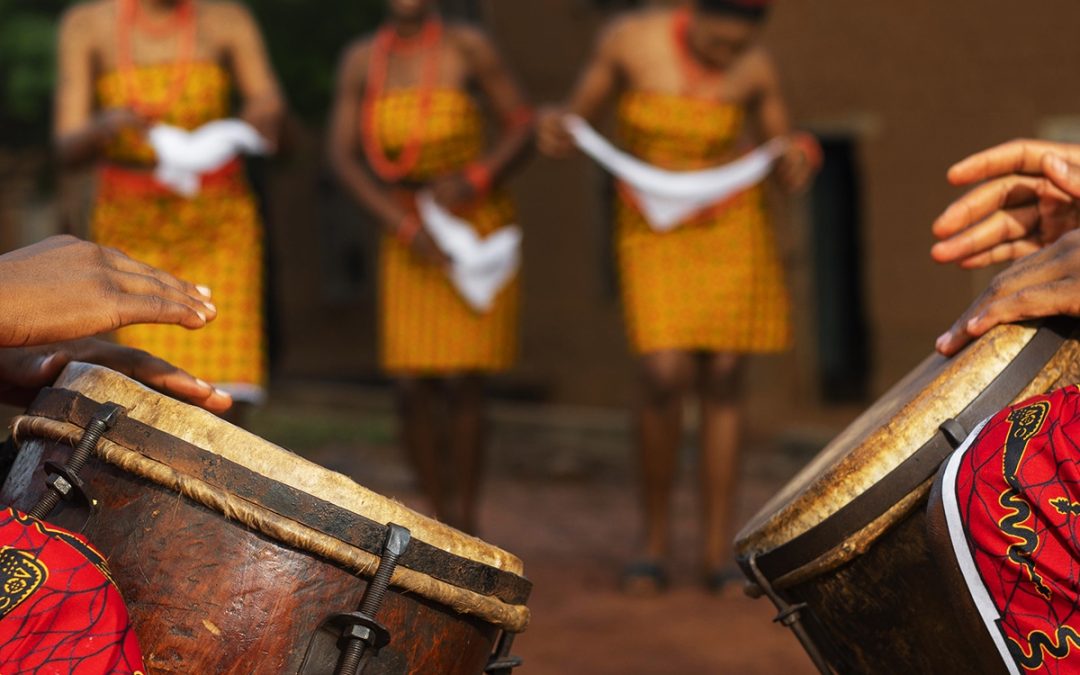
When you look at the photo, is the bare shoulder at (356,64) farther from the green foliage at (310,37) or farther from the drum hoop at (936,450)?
the green foliage at (310,37)

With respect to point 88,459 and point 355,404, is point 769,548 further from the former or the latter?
point 355,404

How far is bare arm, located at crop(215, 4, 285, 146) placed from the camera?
4965 millimetres

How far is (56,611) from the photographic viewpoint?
66.4 inches

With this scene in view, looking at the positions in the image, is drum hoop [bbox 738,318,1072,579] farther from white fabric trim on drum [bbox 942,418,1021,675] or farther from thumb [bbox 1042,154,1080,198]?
thumb [bbox 1042,154,1080,198]

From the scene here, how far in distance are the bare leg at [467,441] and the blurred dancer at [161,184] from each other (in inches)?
33.1

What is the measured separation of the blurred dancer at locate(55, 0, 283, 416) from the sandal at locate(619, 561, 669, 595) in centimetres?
137

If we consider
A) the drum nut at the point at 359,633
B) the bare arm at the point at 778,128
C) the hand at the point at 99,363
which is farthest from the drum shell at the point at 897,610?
the bare arm at the point at 778,128

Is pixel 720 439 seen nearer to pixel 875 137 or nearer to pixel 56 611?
pixel 56 611

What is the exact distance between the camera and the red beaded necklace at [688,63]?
4945 millimetres

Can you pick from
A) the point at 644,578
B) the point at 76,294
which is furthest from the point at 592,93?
the point at 76,294

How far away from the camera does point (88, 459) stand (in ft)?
6.15

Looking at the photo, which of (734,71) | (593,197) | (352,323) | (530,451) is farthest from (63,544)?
(352,323)

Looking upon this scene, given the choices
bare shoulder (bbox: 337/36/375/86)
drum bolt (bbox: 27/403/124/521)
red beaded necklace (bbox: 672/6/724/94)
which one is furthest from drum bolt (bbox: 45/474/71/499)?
bare shoulder (bbox: 337/36/375/86)

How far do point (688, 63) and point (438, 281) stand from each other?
122cm
